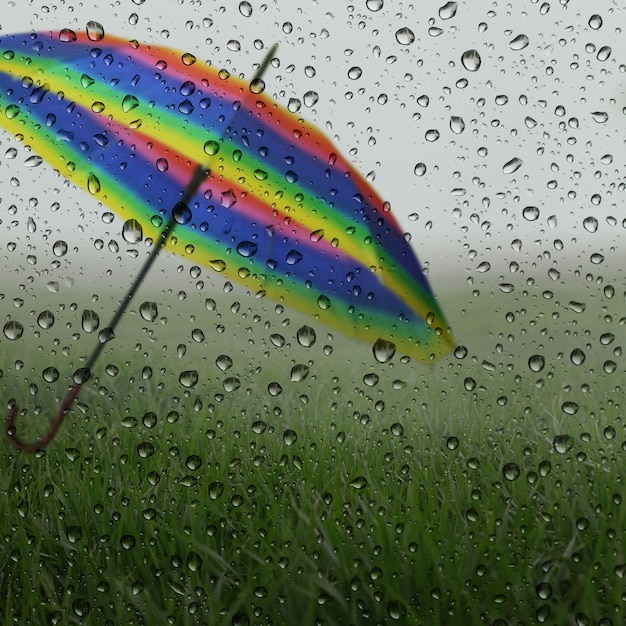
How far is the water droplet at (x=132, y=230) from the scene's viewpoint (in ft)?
3.33

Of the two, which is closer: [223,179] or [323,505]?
[323,505]

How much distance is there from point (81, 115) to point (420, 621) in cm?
96

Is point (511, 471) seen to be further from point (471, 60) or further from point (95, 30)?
point (95, 30)

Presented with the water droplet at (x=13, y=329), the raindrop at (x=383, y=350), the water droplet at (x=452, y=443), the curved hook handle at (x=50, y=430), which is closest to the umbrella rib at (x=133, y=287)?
the curved hook handle at (x=50, y=430)

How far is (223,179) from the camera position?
3.46 feet

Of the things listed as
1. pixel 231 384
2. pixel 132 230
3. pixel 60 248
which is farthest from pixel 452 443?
pixel 60 248

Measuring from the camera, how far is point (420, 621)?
2.58ft

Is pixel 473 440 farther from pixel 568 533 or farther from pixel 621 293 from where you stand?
pixel 621 293

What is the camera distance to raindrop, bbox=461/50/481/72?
3.50ft

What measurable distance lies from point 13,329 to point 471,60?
0.91 meters

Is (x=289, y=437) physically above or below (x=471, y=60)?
below

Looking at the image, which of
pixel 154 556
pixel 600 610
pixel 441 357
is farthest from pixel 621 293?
pixel 154 556

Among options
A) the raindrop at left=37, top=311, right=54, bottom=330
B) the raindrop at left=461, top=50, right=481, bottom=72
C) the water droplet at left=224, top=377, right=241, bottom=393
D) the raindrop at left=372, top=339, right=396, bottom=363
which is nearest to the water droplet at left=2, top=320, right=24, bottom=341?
the raindrop at left=37, top=311, right=54, bottom=330

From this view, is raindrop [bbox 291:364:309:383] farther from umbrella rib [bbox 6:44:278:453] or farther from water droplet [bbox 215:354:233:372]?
umbrella rib [bbox 6:44:278:453]
